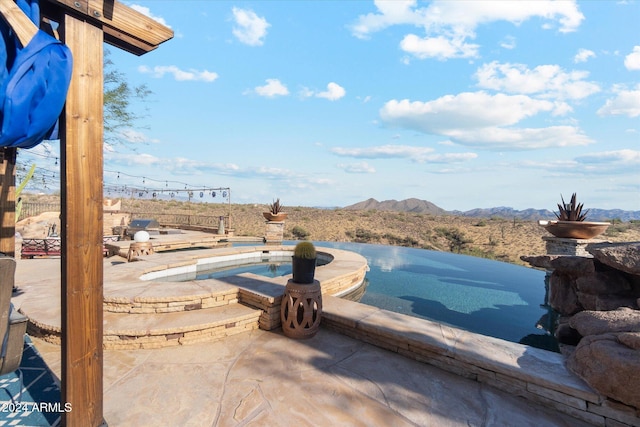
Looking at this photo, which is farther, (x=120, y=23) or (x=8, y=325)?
(x=120, y=23)

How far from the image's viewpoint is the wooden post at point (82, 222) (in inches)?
71.4

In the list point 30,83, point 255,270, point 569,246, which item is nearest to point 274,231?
point 255,270

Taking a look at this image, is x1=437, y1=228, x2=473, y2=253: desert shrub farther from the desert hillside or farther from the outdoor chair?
the outdoor chair

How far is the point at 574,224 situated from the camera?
593 centimetres

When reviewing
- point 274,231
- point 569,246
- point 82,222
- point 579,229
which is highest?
point 82,222

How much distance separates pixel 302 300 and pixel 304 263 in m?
0.51

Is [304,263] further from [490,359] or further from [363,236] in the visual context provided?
[363,236]

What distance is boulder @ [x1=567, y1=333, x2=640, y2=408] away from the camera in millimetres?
2295

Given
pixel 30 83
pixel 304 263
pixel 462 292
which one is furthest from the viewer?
pixel 462 292

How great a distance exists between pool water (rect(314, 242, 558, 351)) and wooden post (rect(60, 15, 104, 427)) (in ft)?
15.0

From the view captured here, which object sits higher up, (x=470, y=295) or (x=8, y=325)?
(x=8, y=325)

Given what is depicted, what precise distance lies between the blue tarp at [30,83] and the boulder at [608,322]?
16.2 feet

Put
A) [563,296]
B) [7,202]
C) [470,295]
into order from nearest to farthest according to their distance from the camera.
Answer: [7,202], [563,296], [470,295]

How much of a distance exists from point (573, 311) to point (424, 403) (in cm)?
384
